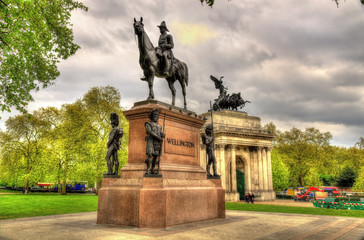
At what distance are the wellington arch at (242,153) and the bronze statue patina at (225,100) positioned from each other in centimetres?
120

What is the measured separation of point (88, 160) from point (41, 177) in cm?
889

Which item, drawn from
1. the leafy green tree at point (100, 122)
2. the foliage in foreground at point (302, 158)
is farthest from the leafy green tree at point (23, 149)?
the foliage in foreground at point (302, 158)

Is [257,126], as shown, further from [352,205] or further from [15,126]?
[15,126]

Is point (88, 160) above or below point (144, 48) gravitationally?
below

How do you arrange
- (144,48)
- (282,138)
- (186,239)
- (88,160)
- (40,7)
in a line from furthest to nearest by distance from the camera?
1. (282,138)
2. (88,160)
3. (40,7)
4. (144,48)
5. (186,239)

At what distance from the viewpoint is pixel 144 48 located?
36.6 ft

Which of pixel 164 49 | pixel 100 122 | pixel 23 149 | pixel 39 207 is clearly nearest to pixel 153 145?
pixel 164 49

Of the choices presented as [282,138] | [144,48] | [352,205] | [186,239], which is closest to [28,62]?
[144,48]

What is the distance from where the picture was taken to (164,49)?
11945mm

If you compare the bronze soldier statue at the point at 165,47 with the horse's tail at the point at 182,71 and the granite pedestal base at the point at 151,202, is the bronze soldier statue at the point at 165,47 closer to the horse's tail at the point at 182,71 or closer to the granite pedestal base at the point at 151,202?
the horse's tail at the point at 182,71

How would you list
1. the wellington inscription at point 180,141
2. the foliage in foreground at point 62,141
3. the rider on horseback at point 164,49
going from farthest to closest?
1. the foliage in foreground at point 62,141
2. the rider on horseback at point 164,49
3. the wellington inscription at point 180,141

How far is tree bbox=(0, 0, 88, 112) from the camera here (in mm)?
12828

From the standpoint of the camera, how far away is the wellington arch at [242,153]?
4291cm

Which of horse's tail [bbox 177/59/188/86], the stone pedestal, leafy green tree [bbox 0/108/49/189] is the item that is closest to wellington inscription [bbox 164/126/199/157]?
the stone pedestal
